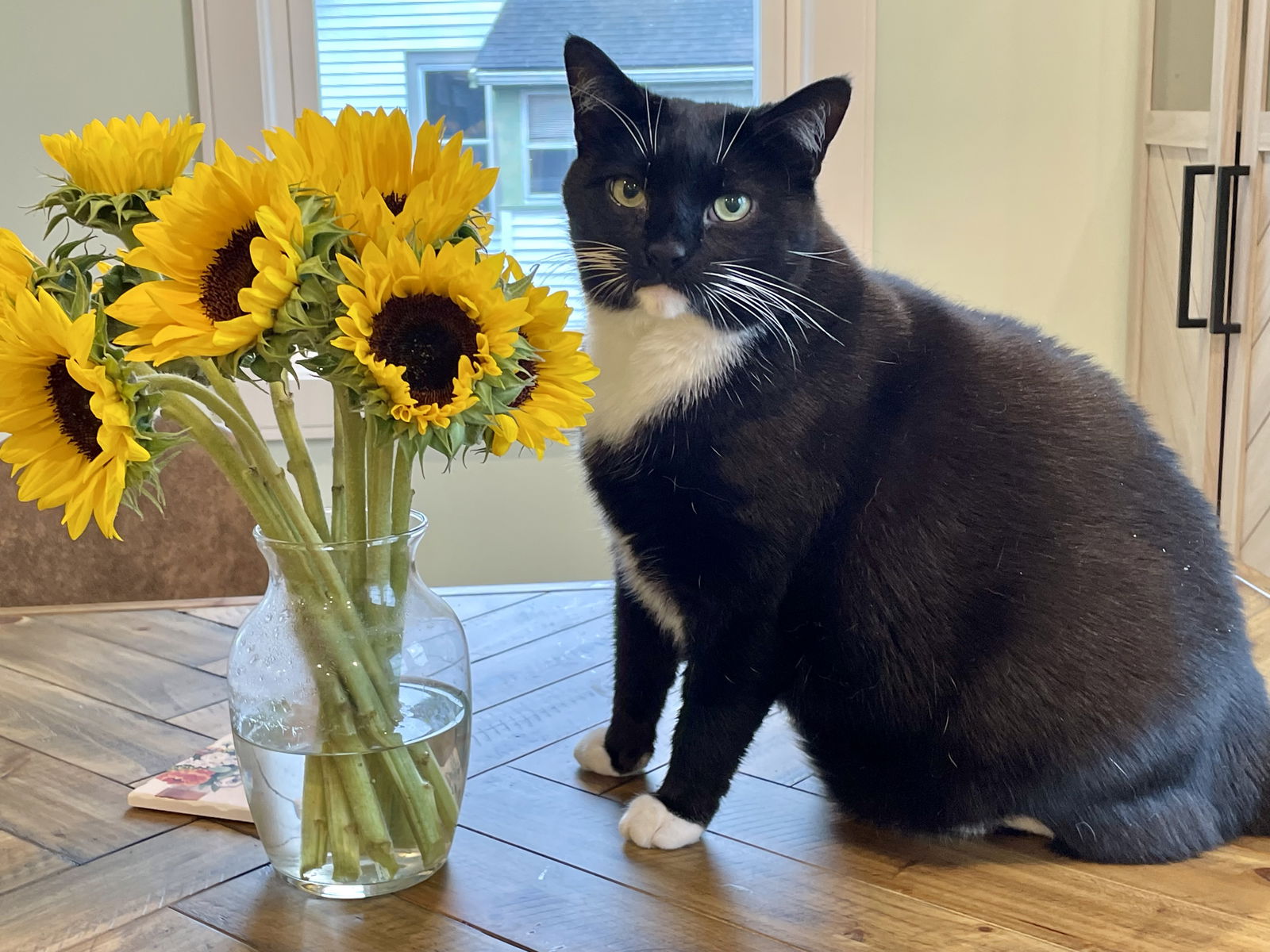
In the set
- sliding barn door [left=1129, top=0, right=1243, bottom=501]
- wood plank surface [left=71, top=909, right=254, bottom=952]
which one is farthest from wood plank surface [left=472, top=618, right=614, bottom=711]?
sliding barn door [left=1129, top=0, right=1243, bottom=501]

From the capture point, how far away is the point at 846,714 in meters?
0.91

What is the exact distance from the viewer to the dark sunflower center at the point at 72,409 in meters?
0.62

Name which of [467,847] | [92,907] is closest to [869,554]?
[467,847]

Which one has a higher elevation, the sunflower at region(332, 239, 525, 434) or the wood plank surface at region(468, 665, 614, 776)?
the sunflower at region(332, 239, 525, 434)

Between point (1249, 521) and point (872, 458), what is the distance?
1.54 meters

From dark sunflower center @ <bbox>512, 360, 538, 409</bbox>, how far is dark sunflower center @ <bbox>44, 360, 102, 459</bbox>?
8.6 inches

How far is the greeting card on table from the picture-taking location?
0.89m

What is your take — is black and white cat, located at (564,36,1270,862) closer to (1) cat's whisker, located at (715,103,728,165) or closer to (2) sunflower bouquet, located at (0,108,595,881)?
(1) cat's whisker, located at (715,103,728,165)

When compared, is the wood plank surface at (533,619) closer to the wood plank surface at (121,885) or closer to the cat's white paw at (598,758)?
the cat's white paw at (598,758)

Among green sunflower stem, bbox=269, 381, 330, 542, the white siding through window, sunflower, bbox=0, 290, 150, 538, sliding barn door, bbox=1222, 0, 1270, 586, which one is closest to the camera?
sunflower, bbox=0, 290, 150, 538

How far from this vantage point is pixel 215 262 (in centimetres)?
63

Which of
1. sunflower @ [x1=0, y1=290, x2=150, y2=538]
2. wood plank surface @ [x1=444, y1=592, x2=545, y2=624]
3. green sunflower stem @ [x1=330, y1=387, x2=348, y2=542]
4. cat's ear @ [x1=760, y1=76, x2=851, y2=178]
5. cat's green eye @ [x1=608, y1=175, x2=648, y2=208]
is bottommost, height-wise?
wood plank surface @ [x1=444, y1=592, x2=545, y2=624]

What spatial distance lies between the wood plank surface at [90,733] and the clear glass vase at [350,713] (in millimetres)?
253

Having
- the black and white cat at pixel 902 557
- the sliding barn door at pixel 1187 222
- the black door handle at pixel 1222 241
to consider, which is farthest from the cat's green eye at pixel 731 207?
the black door handle at pixel 1222 241
